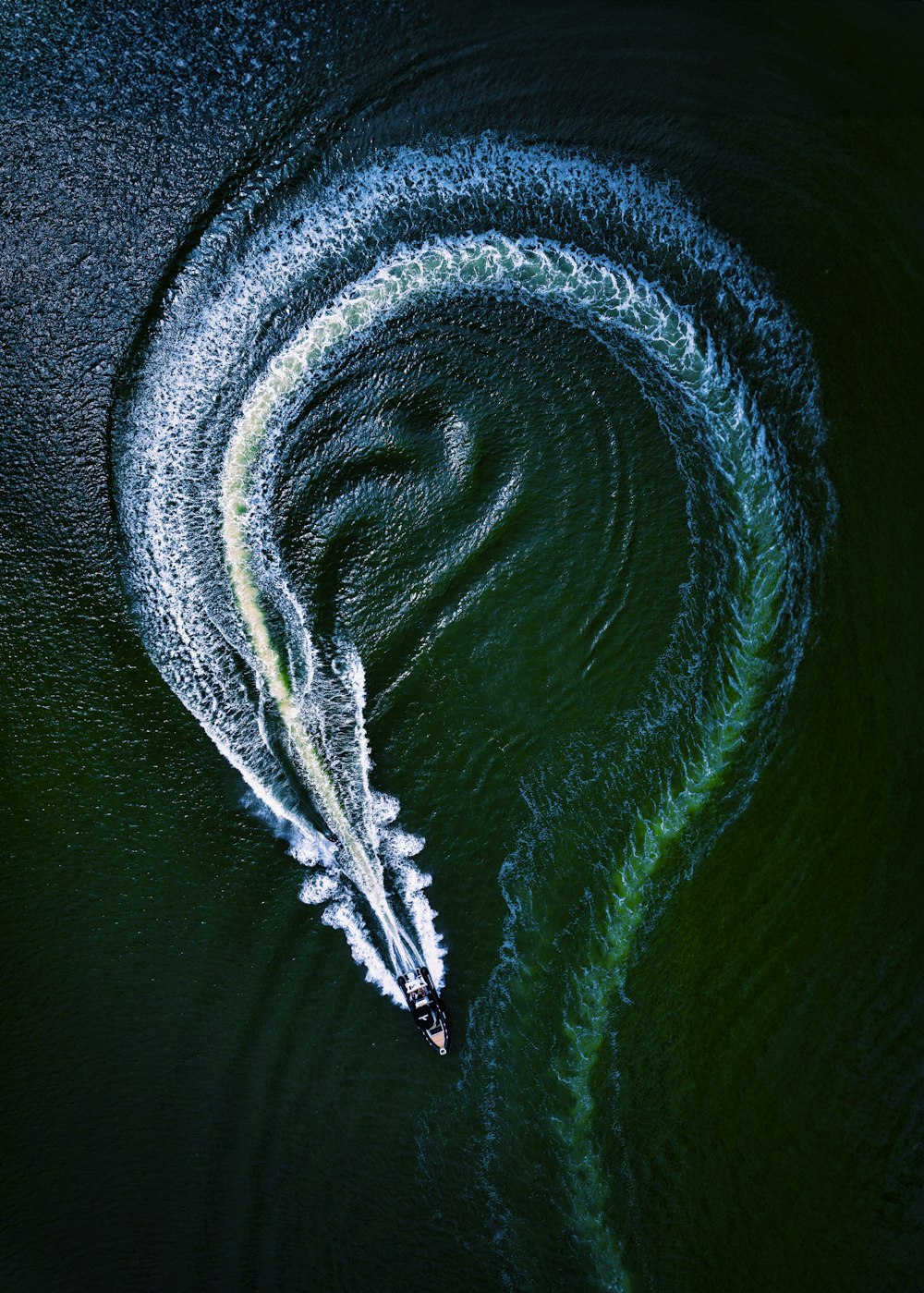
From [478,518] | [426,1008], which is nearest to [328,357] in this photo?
[478,518]

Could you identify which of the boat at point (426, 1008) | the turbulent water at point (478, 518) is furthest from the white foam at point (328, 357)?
the boat at point (426, 1008)

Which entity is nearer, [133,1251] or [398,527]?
[133,1251]

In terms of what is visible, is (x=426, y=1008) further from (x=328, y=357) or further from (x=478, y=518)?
(x=328, y=357)

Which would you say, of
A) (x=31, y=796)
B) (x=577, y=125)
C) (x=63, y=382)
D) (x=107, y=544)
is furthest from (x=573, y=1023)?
(x=577, y=125)

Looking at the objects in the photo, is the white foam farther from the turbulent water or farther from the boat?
the boat

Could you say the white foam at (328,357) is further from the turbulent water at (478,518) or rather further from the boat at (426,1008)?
the boat at (426,1008)

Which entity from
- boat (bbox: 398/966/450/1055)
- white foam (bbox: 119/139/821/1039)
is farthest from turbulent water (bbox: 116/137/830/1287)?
boat (bbox: 398/966/450/1055)

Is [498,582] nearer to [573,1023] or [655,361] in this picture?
[655,361]
